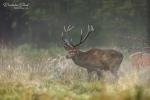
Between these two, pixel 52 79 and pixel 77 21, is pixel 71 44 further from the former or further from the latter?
pixel 52 79

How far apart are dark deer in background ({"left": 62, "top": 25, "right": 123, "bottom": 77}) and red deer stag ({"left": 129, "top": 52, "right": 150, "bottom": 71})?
0.42 feet

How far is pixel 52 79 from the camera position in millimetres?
6230

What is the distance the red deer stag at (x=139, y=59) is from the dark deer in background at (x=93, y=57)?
5.0 inches

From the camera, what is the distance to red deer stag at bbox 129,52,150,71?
20.7 feet

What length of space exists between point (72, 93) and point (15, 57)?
0.74 metres

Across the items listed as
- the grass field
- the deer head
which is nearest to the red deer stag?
the grass field

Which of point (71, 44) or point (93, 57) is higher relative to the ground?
point (71, 44)

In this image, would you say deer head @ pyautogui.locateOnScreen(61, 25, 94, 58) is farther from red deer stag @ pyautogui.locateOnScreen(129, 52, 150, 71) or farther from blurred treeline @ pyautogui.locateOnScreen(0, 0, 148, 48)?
red deer stag @ pyautogui.locateOnScreen(129, 52, 150, 71)

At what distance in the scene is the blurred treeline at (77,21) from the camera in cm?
630

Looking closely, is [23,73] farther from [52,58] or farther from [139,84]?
[139,84]

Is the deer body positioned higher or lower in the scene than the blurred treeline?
lower

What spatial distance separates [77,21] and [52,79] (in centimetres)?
66

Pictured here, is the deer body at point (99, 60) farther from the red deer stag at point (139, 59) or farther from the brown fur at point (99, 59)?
the red deer stag at point (139, 59)

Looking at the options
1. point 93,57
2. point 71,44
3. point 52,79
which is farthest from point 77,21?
point 52,79
